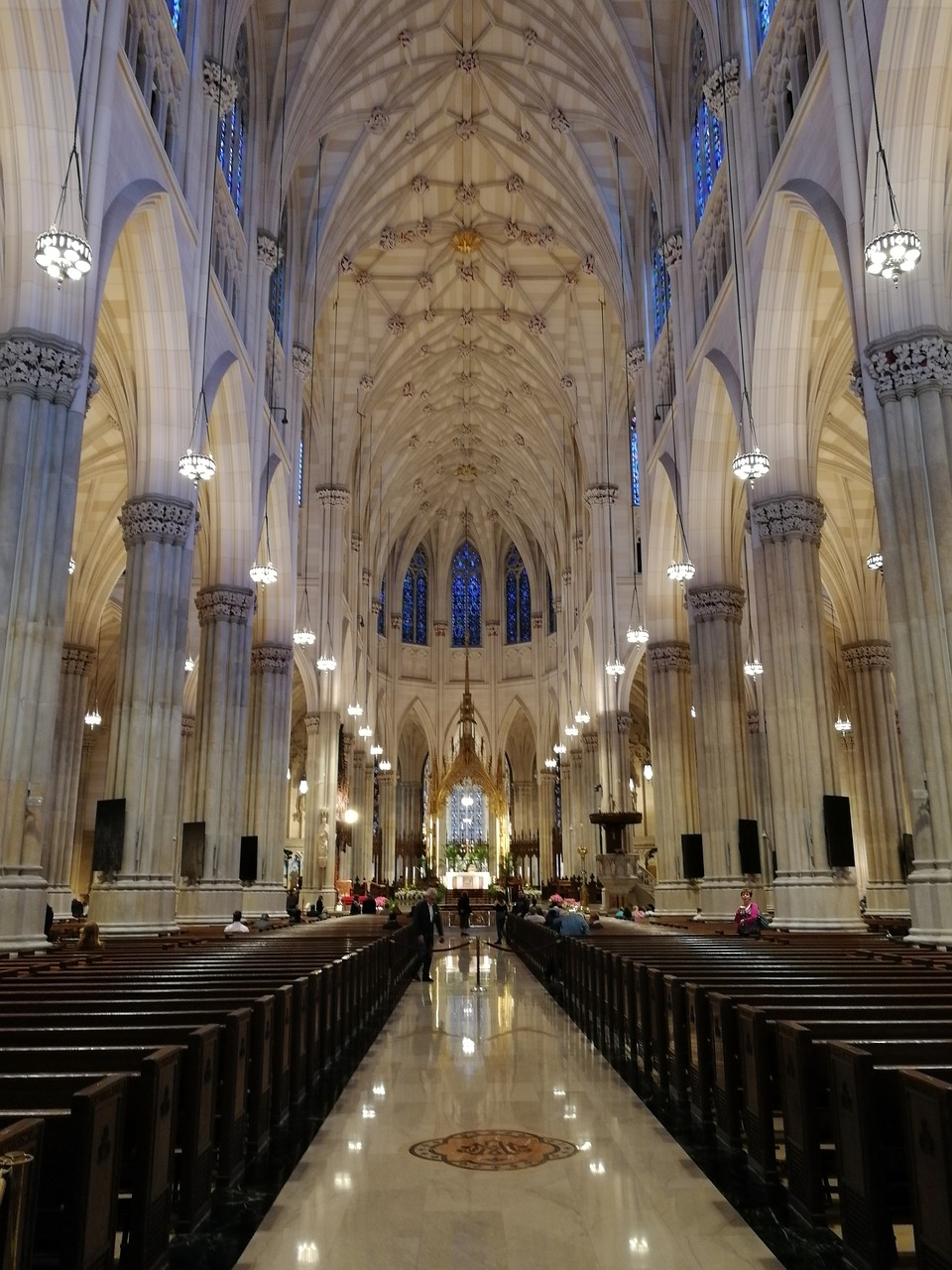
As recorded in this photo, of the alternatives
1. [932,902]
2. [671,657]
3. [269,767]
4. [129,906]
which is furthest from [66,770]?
Answer: [932,902]

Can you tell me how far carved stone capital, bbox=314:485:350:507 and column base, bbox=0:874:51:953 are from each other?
86.5 ft

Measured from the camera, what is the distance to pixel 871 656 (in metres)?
29.5

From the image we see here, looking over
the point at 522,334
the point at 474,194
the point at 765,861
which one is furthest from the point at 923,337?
the point at 522,334

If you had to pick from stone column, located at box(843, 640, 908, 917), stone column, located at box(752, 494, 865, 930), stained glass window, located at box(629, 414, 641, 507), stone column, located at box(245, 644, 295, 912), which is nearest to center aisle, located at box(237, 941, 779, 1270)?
stone column, located at box(752, 494, 865, 930)

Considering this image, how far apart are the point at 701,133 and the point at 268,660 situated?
637 inches

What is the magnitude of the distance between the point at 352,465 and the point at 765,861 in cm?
2540

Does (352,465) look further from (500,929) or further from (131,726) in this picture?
(131,726)

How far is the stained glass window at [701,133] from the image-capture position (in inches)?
813

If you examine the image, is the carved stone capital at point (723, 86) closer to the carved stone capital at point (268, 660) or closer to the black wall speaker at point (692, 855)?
the black wall speaker at point (692, 855)

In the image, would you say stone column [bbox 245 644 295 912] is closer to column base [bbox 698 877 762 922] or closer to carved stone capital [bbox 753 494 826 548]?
column base [bbox 698 877 762 922]

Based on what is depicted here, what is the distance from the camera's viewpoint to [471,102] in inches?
1161

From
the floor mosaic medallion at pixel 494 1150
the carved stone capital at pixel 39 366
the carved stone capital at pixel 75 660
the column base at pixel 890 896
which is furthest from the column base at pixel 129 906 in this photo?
the column base at pixel 890 896

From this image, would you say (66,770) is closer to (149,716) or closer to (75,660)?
(75,660)

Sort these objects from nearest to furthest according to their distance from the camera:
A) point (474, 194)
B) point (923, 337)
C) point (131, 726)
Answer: point (923, 337) → point (131, 726) → point (474, 194)
